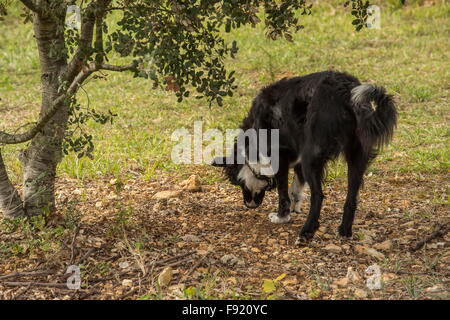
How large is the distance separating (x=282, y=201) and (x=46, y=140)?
2184mm

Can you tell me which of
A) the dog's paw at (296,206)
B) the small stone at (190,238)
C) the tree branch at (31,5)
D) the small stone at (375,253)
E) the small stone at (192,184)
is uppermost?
the tree branch at (31,5)

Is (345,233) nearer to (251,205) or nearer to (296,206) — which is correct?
(296,206)

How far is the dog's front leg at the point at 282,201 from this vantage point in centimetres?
569

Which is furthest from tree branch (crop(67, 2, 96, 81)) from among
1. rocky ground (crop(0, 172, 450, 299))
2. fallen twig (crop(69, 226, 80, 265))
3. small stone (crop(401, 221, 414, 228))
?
small stone (crop(401, 221, 414, 228))

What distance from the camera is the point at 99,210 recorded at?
5.87 m

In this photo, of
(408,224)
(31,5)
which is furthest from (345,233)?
(31,5)

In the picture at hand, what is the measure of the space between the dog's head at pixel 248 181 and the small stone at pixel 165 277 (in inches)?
74.7

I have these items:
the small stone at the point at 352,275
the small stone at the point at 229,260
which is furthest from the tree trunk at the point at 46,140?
the small stone at the point at 352,275

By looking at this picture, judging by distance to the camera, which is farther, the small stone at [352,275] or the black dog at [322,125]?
the black dog at [322,125]

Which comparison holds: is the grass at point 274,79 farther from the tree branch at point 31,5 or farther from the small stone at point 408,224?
the tree branch at point 31,5

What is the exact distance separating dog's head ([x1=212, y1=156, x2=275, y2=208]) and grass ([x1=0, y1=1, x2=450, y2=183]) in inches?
28.7

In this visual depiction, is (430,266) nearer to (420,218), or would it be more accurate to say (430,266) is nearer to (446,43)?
(420,218)

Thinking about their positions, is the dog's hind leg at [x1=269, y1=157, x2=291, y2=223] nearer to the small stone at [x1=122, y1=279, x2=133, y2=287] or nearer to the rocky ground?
the rocky ground
